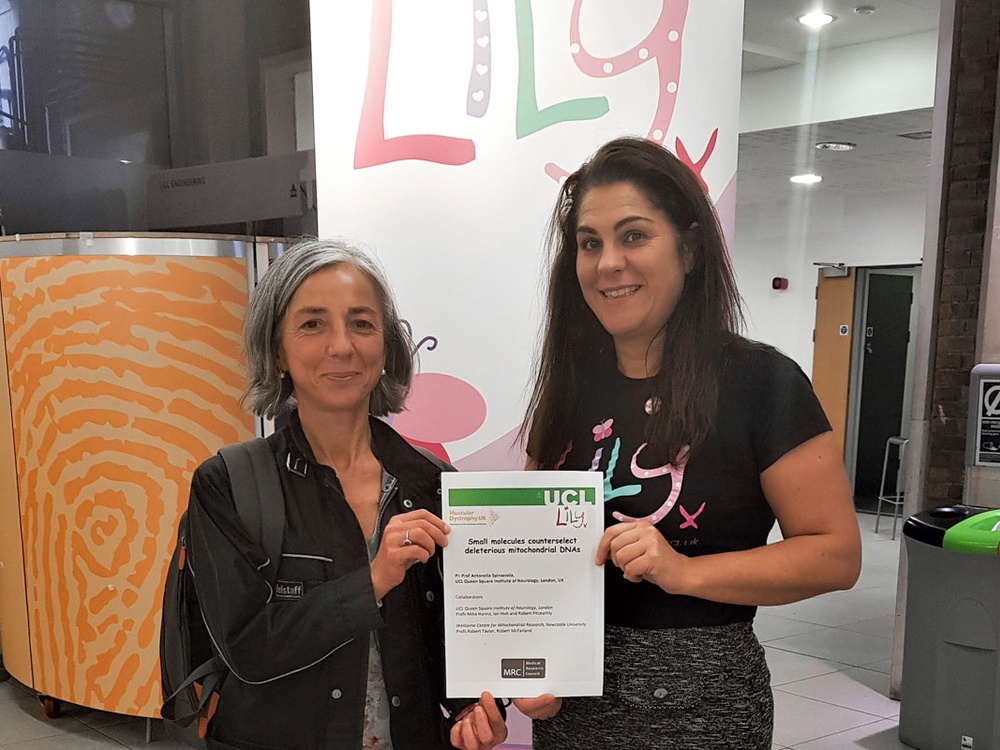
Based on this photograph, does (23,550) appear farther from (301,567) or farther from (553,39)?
(553,39)

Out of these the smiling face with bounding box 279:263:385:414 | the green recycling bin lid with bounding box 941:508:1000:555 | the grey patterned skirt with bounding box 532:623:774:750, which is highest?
the smiling face with bounding box 279:263:385:414

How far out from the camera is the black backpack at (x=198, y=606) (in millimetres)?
1342

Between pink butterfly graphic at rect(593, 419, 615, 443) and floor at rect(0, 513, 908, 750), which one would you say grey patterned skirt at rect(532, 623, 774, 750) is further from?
floor at rect(0, 513, 908, 750)

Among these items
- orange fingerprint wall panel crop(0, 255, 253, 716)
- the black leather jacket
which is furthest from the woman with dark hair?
orange fingerprint wall panel crop(0, 255, 253, 716)

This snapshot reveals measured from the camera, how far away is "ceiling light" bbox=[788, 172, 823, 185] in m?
1.77

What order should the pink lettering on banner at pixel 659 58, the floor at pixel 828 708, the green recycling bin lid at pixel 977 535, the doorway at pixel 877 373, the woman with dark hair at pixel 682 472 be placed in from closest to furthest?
the woman with dark hair at pixel 682 472, the pink lettering on banner at pixel 659 58, the doorway at pixel 877 373, the green recycling bin lid at pixel 977 535, the floor at pixel 828 708

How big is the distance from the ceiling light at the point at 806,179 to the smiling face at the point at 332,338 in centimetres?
92

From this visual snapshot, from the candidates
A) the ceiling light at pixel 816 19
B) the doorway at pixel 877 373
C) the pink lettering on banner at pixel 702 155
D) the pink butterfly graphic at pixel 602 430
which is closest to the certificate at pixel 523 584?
the pink butterfly graphic at pixel 602 430

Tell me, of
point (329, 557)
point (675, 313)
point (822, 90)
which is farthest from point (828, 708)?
point (329, 557)

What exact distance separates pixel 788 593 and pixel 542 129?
0.97 meters

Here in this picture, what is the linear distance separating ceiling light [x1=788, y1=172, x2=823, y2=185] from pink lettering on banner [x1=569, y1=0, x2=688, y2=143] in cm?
31

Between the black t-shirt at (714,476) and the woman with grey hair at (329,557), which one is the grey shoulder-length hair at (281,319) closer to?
the woman with grey hair at (329,557)

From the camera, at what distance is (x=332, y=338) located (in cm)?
138

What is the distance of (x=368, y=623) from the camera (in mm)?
1320
